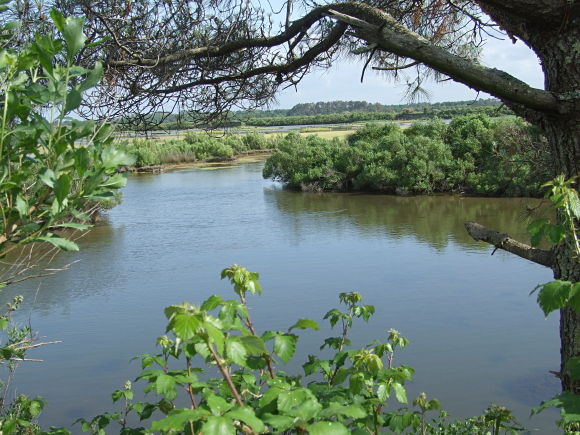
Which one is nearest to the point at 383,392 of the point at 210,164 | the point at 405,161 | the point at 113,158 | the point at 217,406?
the point at 217,406

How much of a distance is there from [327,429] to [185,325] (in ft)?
1.06

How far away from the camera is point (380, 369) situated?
5.10 feet

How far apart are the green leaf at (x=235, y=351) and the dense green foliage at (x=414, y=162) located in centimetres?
1586

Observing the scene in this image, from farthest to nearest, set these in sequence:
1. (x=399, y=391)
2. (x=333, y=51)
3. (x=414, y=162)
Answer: (x=414, y=162), (x=333, y=51), (x=399, y=391)

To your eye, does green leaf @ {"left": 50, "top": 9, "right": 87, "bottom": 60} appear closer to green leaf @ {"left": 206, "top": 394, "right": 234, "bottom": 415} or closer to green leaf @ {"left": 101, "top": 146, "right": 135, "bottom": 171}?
green leaf @ {"left": 101, "top": 146, "right": 135, "bottom": 171}

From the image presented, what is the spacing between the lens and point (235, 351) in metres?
1.10

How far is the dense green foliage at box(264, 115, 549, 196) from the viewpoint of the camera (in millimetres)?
17453

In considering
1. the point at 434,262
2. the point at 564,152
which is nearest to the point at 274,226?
the point at 434,262

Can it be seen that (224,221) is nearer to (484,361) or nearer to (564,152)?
(484,361)

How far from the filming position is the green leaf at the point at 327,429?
1.07m

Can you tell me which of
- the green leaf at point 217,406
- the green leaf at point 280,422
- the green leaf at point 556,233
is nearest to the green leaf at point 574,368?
the green leaf at point 556,233

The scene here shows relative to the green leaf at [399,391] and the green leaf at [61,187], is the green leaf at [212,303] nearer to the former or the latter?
the green leaf at [61,187]

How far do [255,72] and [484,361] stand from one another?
5173mm

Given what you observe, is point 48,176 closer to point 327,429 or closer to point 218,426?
point 218,426
